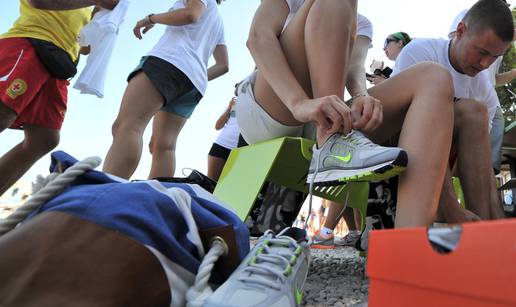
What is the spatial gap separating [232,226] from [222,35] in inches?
60.1

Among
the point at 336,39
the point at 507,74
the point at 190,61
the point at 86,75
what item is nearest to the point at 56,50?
the point at 86,75

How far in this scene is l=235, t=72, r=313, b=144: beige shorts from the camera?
1152mm

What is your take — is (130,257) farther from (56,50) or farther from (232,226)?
(56,50)

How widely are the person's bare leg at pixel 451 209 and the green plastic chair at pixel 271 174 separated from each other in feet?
1.04

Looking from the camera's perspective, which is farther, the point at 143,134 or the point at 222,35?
the point at 222,35

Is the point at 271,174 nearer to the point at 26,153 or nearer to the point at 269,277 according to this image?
the point at 269,277

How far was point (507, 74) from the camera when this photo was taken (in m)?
2.70

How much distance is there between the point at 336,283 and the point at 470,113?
556 mm

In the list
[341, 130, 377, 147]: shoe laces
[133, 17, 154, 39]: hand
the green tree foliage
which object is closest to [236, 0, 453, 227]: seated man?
[341, 130, 377, 147]: shoe laces

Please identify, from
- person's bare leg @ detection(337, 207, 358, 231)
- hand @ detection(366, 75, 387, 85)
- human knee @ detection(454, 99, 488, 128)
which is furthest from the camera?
person's bare leg @ detection(337, 207, 358, 231)

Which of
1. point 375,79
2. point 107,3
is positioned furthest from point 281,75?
point 375,79

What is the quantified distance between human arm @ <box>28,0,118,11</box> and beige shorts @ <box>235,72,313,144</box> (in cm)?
84

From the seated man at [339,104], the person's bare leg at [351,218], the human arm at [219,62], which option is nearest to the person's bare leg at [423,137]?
the seated man at [339,104]

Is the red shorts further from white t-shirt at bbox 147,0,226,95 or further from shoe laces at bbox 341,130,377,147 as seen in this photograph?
shoe laces at bbox 341,130,377,147
